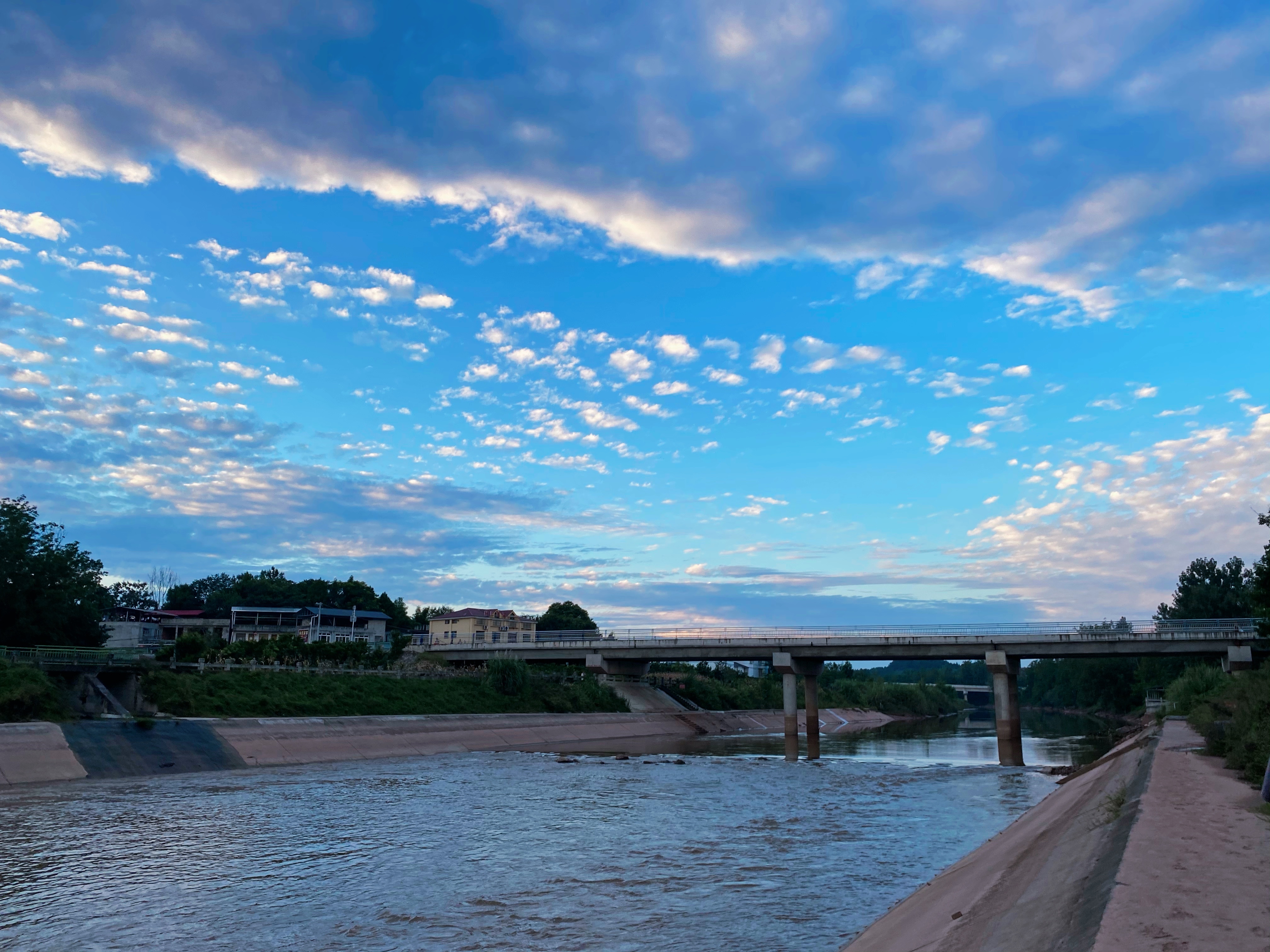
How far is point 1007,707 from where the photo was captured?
209ft

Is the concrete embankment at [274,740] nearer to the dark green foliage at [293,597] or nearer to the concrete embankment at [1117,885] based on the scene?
the concrete embankment at [1117,885]

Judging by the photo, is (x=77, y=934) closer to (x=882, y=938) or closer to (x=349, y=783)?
(x=882, y=938)

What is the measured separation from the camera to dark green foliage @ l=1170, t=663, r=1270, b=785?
23.9 meters

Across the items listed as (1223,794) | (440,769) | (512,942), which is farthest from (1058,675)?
(512,942)

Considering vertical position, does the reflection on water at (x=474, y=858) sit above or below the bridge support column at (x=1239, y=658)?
below

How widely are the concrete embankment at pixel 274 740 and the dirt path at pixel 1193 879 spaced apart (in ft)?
143

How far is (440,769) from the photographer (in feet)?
169

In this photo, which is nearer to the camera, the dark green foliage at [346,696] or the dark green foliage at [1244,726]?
the dark green foliage at [1244,726]

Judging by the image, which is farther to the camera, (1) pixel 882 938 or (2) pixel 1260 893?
(1) pixel 882 938

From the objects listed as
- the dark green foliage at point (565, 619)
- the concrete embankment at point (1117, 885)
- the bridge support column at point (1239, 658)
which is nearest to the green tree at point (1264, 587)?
the bridge support column at point (1239, 658)

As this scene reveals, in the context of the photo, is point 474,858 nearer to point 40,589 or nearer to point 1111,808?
point 1111,808

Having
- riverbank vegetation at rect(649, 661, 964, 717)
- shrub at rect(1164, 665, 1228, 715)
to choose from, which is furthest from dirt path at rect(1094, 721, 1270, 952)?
riverbank vegetation at rect(649, 661, 964, 717)

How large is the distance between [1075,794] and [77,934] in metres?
29.7

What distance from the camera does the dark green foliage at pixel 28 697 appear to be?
143 feet
